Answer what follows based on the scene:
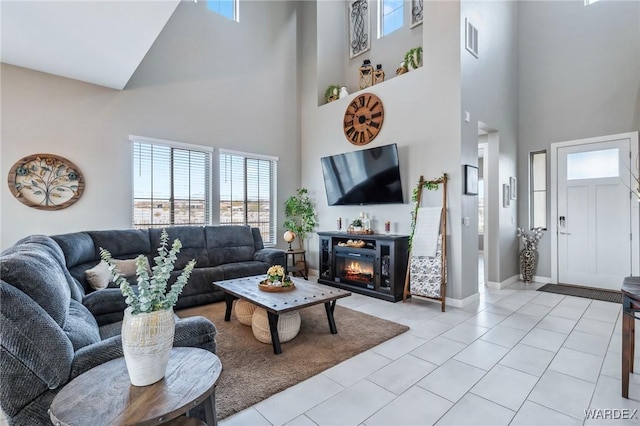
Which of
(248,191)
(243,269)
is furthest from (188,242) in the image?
(248,191)

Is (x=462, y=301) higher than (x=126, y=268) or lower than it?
lower

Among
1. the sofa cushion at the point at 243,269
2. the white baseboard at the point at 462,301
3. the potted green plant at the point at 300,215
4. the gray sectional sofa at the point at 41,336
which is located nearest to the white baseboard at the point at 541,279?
the white baseboard at the point at 462,301

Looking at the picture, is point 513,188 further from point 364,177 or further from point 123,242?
point 123,242

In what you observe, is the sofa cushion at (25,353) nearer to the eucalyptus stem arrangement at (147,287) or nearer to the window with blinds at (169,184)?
the eucalyptus stem arrangement at (147,287)

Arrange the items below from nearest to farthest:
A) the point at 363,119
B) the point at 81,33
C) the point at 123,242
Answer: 1. the point at 81,33
2. the point at 123,242
3. the point at 363,119

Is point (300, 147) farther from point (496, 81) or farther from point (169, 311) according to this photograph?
point (169, 311)

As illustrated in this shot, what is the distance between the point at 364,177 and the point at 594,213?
3726 millimetres

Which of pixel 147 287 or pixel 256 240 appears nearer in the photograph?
pixel 147 287

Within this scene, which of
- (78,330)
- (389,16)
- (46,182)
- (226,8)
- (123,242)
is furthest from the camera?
(389,16)

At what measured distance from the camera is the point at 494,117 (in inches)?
195

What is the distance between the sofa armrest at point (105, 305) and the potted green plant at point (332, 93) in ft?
16.2

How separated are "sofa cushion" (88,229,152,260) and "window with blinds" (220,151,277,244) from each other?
1.47 metres

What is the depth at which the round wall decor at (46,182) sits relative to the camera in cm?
381

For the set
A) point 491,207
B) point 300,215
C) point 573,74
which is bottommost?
point 300,215
